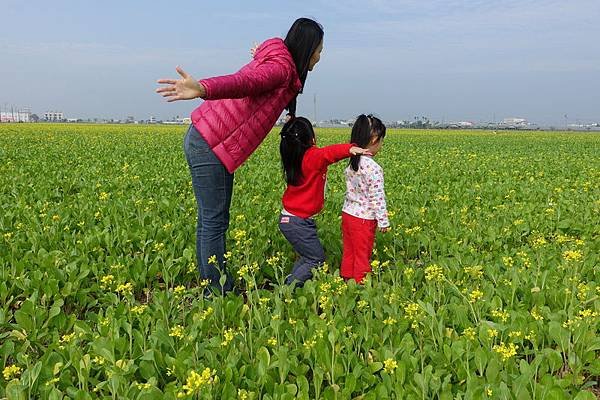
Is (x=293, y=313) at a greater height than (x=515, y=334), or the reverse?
(x=515, y=334)

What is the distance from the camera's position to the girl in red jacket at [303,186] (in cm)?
370

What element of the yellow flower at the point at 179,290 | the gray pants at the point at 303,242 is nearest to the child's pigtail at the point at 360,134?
the gray pants at the point at 303,242

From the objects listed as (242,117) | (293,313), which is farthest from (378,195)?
(242,117)

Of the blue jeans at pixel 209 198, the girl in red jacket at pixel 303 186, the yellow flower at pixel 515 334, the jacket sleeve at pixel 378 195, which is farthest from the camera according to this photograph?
the jacket sleeve at pixel 378 195

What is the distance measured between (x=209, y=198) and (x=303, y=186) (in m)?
0.81

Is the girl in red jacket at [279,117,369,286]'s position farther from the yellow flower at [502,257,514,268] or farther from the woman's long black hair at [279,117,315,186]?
the yellow flower at [502,257,514,268]

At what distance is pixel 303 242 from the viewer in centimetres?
391

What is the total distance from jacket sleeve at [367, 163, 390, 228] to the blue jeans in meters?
1.13

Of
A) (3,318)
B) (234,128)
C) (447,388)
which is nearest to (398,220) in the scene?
(234,128)

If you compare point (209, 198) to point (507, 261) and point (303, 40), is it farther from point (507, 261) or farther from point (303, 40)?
point (507, 261)

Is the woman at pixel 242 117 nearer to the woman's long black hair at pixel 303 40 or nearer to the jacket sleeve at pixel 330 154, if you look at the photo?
the woman's long black hair at pixel 303 40

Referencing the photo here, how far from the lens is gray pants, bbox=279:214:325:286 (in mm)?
3879

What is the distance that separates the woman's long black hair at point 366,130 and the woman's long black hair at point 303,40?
31.3 inches

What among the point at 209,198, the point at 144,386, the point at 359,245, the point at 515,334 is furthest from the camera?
the point at 359,245
